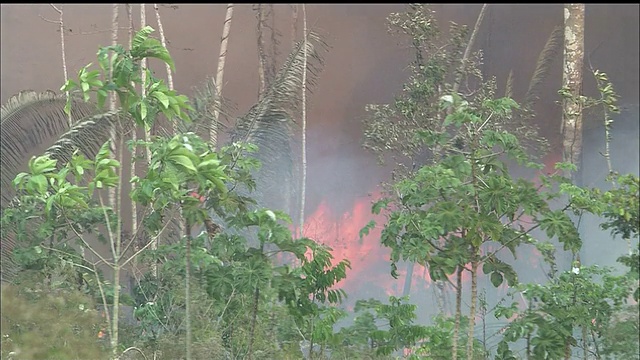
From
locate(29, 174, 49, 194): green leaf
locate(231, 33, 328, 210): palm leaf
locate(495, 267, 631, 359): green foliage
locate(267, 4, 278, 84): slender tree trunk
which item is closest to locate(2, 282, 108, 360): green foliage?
locate(29, 174, 49, 194): green leaf

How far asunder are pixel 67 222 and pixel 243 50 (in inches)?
73.8

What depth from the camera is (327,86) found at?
5.83 meters

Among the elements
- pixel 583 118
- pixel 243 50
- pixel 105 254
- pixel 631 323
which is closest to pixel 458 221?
pixel 631 323

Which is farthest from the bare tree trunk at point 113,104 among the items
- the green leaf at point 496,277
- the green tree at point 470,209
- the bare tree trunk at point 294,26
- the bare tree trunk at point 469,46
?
the green leaf at point 496,277

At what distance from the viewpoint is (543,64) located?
5.69 metres

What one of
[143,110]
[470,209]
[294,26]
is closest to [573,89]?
[470,209]

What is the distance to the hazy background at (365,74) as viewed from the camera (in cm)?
571

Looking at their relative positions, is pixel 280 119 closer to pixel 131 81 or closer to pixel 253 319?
pixel 131 81

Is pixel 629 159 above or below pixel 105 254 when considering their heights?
above

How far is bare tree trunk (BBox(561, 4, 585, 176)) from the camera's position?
5.63 metres

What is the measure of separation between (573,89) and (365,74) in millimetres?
1524

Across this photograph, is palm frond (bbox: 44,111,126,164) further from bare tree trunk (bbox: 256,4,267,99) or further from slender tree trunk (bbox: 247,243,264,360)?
slender tree trunk (bbox: 247,243,264,360)

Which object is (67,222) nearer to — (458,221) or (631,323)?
(458,221)

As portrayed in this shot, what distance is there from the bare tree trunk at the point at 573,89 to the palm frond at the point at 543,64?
0.07m
